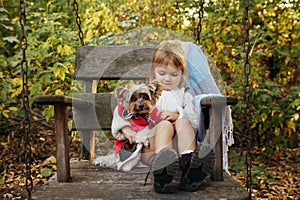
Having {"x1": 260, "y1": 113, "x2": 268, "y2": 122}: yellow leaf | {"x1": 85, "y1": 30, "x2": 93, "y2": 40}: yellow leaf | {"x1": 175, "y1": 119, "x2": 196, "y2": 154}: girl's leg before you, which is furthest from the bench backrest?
{"x1": 260, "y1": 113, "x2": 268, "y2": 122}: yellow leaf

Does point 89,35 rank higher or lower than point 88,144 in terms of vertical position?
higher

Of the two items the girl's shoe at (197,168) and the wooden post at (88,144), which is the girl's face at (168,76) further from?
the wooden post at (88,144)

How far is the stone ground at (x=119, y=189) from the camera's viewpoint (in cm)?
139

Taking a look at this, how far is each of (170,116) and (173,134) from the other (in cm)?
12

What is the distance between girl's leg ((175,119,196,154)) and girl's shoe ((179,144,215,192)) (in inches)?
7.0

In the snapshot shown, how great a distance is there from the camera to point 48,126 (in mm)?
3807

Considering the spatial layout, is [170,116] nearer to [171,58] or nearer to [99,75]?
[171,58]

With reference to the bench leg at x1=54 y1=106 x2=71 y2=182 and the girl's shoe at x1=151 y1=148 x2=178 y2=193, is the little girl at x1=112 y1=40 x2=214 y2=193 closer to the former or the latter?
the girl's shoe at x1=151 y1=148 x2=178 y2=193

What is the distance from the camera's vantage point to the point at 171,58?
6.01 feet

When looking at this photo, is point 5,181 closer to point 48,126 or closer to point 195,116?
point 48,126

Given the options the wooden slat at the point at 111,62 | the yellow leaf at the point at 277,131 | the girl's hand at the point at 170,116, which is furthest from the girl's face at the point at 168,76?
the yellow leaf at the point at 277,131

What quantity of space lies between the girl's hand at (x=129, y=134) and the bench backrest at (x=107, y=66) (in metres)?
0.51

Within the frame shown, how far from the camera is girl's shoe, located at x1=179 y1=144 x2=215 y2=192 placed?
142 cm

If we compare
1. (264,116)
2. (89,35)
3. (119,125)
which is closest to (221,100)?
(119,125)
